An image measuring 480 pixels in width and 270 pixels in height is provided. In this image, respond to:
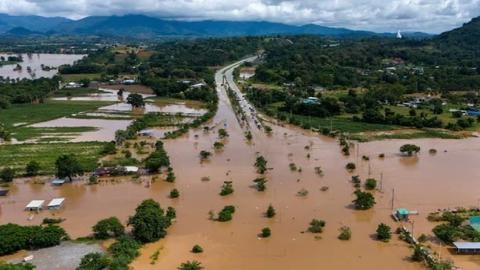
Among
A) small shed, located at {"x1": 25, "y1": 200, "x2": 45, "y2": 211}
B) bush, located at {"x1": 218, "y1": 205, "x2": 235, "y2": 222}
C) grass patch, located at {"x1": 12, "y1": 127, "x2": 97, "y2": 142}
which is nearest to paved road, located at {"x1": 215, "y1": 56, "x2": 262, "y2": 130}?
grass patch, located at {"x1": 12, "y1": 127, "x2": 97, "y2": 142}

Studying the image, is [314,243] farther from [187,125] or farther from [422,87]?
[422,87]

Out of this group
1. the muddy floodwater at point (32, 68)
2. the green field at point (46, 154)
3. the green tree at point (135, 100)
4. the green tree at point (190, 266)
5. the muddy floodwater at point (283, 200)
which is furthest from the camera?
the muddy floodwater at point (32, 68)

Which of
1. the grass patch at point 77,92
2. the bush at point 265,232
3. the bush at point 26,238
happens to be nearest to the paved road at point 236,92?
the grass patch at point 77,92

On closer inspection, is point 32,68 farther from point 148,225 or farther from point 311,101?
point 148,225

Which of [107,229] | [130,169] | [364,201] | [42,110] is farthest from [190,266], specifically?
[42,110]

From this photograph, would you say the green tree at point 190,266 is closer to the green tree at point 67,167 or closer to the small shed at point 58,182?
the green tree at point 67,167

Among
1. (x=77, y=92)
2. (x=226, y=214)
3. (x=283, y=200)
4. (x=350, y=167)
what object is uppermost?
(x=77, y=92)

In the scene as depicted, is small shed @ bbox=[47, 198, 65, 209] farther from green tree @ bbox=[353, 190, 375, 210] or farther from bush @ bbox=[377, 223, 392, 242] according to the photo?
bush @ bbox=[377, 223, 392, 242]
